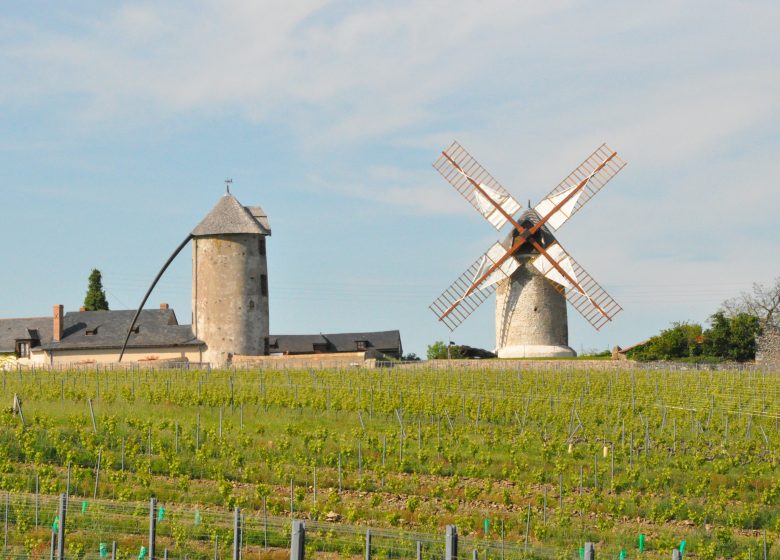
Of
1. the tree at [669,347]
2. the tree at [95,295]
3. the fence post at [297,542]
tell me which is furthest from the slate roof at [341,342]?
the fence post at [297,542]

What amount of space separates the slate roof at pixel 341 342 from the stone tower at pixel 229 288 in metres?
27.1

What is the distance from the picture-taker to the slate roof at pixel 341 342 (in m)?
74.1

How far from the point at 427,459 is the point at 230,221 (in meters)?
25.8

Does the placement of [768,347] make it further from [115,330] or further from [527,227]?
[115,330]

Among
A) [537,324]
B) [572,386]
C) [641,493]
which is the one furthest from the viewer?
[537,324]

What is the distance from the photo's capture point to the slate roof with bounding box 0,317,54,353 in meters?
56.4

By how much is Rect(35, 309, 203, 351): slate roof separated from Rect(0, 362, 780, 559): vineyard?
17228 millimetres

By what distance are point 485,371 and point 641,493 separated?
57.0 ft

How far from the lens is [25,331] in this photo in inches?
2253

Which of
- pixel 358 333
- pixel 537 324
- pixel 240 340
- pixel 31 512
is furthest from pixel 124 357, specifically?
pixel 31 512

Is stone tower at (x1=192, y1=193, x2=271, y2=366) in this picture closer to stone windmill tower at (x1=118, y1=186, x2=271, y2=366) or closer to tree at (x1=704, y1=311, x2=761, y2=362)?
stone windmill tower at (x1=118, y1=186, x2=271, y2=366)

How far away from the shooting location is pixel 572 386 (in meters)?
33.0

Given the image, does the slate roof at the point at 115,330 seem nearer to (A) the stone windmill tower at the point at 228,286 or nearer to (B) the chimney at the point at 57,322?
(B) the chimney at the point at 57,322

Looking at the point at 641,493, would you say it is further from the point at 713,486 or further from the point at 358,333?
the point at 358,333
